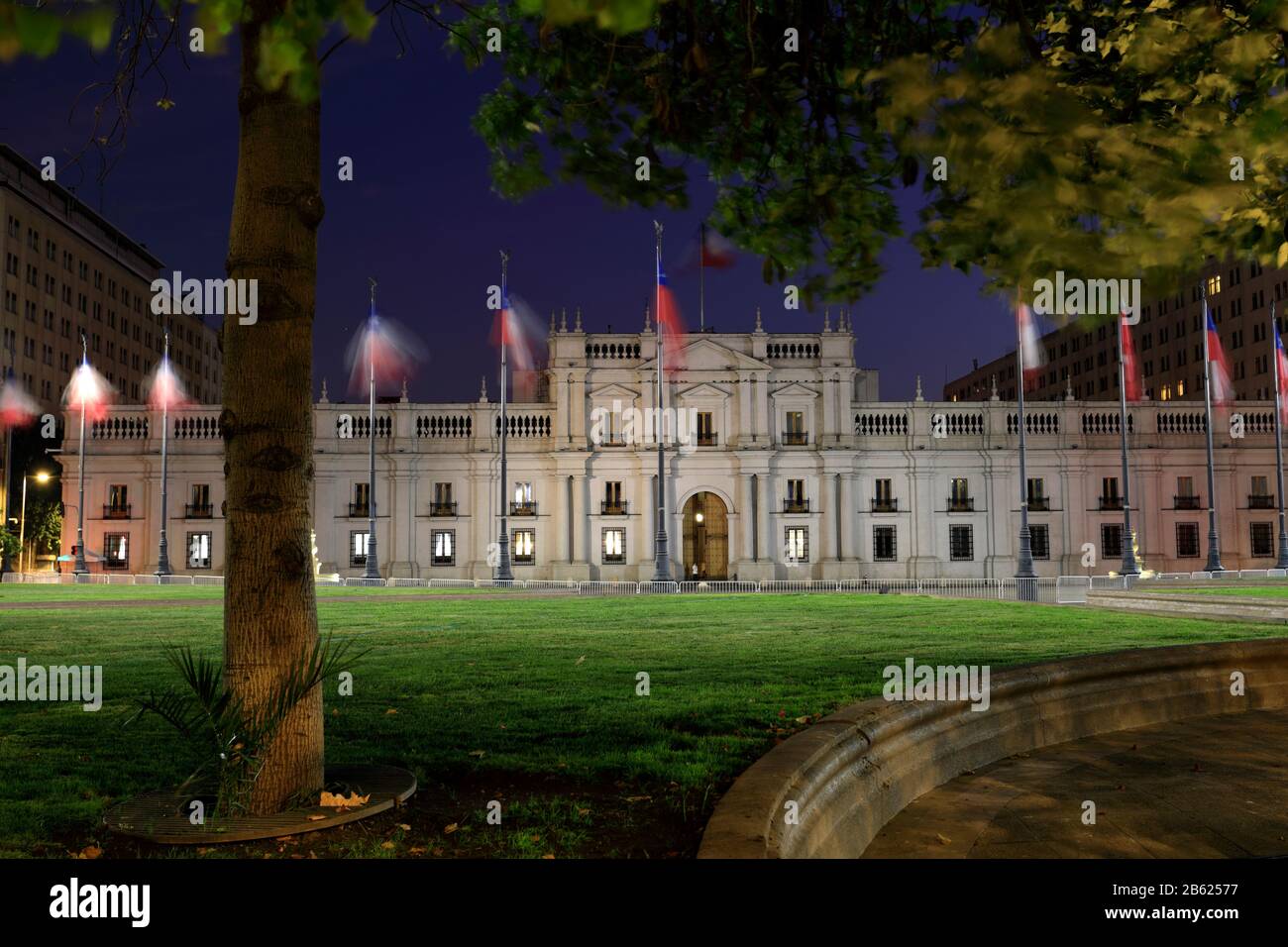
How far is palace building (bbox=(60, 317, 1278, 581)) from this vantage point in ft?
166

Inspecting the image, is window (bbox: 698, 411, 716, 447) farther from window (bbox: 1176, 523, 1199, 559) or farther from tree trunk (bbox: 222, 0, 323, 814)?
tree trunk (bbox: 222, 0, 323, 814)

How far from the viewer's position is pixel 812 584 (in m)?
41.5

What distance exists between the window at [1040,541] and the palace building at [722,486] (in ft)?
0.35

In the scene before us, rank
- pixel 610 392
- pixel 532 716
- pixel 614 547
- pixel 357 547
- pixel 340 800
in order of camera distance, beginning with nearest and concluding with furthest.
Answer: pixel 340 800 < pixel 532 716 < pixel 357 547 < pixel 614 547 < pixel 610 392

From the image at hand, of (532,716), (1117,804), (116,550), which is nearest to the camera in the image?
(1117,804)

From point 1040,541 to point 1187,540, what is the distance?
26.0ft

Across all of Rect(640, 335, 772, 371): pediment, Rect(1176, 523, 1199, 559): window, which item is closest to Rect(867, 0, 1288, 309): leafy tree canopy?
Rect(640, 335, 772, 371): pediment

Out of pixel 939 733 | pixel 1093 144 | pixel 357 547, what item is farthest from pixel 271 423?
pixel 357 547

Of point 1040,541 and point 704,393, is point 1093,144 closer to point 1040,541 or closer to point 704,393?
point 704,393

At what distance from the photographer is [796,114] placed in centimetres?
600

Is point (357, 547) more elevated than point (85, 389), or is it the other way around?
point (85, 389)

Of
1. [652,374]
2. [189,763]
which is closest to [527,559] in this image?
[652,374]

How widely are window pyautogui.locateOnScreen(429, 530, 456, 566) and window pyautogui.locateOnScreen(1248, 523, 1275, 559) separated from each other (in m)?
43.2
